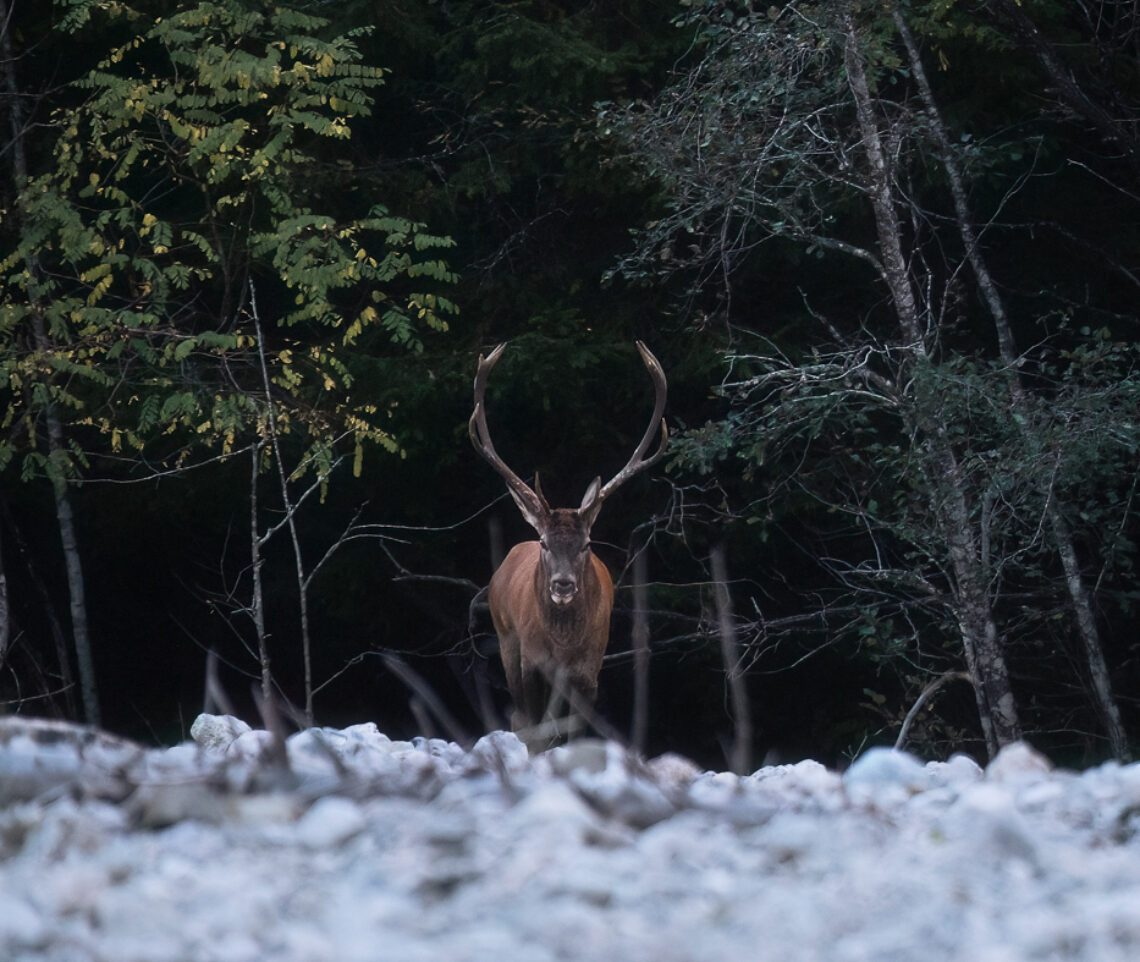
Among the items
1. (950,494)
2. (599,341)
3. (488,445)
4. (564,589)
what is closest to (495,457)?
(488,445)

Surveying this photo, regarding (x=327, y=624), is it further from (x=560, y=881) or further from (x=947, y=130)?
(x=560, y=881)

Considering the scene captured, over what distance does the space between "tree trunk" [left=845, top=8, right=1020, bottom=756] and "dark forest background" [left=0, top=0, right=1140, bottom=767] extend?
3cm

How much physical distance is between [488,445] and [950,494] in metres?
2.45

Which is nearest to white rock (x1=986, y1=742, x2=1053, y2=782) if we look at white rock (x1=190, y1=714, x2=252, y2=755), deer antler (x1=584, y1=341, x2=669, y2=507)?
white rock (x1=190, y1=714, x2=252, y2=755)

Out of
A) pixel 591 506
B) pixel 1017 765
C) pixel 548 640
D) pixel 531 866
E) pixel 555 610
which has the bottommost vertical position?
pixel 548 640

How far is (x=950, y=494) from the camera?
311 inches

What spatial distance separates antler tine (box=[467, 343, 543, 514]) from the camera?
7.88 m

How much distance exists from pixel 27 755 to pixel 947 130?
287 inches

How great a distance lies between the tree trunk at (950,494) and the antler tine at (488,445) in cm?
202

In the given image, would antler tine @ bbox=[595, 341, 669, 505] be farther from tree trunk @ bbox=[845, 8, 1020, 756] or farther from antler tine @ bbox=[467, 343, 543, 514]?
tree trunk @ bbox=[845, 8, 1020, 756]

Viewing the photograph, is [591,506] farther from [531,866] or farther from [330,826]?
[531,866]

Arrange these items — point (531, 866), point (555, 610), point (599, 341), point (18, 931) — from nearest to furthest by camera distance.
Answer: point (18, 931) < point (531, 866) < point (555, 610) < point (599, 341)

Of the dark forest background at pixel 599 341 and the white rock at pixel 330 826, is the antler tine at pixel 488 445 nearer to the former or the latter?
the dark forest background at pixel 599 341

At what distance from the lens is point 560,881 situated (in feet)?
7.26
